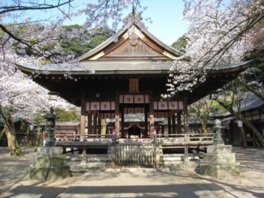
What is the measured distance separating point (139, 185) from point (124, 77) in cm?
784

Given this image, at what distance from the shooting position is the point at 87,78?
728 inches

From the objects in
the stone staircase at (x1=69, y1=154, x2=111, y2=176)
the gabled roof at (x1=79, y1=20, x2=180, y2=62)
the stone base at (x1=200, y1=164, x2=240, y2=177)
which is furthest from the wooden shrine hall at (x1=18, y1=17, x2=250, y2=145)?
the stone base at (x1=200, y1=164, x2=240, y2=177)

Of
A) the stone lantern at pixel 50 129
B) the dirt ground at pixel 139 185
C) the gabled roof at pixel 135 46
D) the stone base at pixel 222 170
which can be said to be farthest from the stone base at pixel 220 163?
the gabled roof at pixel 135 46

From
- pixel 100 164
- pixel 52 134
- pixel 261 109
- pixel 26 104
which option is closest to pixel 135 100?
pixel 100 164

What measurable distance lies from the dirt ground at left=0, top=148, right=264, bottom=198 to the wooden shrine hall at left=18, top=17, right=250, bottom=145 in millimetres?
4289

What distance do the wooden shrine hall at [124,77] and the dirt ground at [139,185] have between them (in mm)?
4289

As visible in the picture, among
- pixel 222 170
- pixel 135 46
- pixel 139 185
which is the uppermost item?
pixel 135 46

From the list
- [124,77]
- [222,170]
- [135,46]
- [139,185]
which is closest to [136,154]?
[124,77]

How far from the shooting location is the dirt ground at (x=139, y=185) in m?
10.1

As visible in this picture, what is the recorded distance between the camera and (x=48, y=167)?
1380 centimetres

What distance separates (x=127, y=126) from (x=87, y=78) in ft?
51.4

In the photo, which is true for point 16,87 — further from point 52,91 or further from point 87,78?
point 87,78

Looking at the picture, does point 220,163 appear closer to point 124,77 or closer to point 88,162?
point 88,162

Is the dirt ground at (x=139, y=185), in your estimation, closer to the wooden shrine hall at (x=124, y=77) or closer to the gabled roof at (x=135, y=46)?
the wooden shrine hall at (x=124, y=77)
